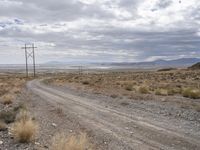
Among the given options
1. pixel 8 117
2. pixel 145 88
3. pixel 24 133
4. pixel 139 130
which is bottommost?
pixel 145 88

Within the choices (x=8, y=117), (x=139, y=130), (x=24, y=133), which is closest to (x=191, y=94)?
(x=139, y=130)

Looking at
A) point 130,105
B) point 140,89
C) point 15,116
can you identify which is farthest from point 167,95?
point 15,116

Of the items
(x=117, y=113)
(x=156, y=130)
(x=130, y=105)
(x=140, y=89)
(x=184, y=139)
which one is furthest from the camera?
(x=140, y=89)

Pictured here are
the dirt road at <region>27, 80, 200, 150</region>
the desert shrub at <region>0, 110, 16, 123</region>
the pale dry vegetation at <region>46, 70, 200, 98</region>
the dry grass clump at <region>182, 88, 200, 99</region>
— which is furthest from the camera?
the pale dry vegetation at <region>46, 70, 200, 98</region>

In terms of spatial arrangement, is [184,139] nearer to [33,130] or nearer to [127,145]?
[127,145]

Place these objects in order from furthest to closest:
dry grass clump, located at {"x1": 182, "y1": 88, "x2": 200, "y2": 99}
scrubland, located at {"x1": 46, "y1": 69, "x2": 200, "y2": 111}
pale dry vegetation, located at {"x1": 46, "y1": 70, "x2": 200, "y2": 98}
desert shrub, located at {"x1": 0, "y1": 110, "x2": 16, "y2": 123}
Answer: pale dry vegetation, located at {"x1": 46, "y1": 70, "x2": 200, "y2": 98}, scrubland, located at {"x1": 46, "y1": 69, "x2": 200, "y2": 111}, dry grass clump, located at {"x1": 182, "y1": 88, "x2": 200, "y2": 99}, desert shrub, located at {"x1": 0, "y1": 110, "x2": 16, "y2": 123}

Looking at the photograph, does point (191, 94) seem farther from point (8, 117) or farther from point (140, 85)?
point (8, 117)

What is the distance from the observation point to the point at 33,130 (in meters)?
10.4

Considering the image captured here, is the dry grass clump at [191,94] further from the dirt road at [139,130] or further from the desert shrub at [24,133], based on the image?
the desert shrub at [24,133]

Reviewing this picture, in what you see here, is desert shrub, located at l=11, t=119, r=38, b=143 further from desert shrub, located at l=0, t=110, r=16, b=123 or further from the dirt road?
desert shrub, located at l=0, t=110, r=16, b=123

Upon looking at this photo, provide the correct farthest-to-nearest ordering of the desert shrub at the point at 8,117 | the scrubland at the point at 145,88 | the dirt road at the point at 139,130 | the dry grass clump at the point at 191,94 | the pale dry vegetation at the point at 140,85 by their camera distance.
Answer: the pale dry vegetation at the point at 140,85 < the scrubland at the point at 145,88 < the dry grass clump at the point at 191,94 < the desert shrub at the point at 8,117 < the dirt road at the point at 139,130

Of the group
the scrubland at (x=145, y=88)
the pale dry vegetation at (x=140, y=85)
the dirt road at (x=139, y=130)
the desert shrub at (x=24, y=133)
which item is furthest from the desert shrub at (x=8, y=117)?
the pale dry vegetation at (x=140, y=85)

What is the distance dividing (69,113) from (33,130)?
22.3 ft

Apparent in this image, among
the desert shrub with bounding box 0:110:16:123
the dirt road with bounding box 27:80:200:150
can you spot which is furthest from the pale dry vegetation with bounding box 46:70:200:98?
the desert shrub with bounding box 0:110:16:123
